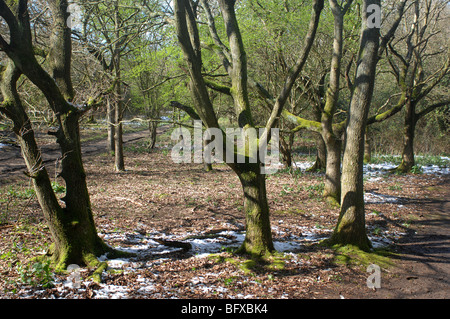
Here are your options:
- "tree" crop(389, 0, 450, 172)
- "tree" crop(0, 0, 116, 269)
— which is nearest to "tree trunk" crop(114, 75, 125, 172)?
"tree" crop(0, 0, 116, 269)

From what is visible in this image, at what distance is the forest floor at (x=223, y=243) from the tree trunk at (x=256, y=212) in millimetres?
268

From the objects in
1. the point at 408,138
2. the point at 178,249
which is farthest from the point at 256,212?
the point at 408,138

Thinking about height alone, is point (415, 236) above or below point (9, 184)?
below

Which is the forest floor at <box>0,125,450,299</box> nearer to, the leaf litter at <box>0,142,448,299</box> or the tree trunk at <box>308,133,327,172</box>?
the leaf litter at <box>0,142,448,299</box>

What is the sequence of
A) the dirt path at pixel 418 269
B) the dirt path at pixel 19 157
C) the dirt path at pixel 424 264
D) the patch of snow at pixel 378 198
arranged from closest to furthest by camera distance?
the dirt path at pixel 418 269
the dirt path at pixel 424 264
the patch of snow at pixel 378 198
the dirt path at pixel 19 157

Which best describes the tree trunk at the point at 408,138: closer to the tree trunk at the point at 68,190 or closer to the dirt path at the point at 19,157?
the tree trunk at the point at 68,190

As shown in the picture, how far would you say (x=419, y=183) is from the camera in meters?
12.5

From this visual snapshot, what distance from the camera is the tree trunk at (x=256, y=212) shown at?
5.29 metres

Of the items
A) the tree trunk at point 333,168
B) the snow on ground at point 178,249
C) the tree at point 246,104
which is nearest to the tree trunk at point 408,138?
the tree trunk at point 333,168

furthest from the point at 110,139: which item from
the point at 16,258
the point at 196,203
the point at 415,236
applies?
the point at 415,236

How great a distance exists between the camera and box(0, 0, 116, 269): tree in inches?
167

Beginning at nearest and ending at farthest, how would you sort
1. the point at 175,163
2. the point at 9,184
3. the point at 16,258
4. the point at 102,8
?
the point at 16,258, the point at 9,184, the point at 102,8, the point at 175,163
